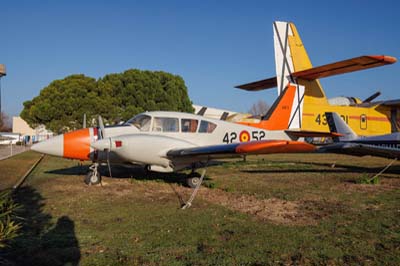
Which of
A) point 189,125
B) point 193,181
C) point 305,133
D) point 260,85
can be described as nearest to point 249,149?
point 193,181

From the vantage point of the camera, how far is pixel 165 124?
35.9 ft

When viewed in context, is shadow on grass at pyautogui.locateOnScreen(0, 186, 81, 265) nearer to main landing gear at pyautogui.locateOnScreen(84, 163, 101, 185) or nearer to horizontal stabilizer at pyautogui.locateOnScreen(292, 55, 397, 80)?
main landing gear at pyautogui.locateOnScreen(84, 163, 101, 185)

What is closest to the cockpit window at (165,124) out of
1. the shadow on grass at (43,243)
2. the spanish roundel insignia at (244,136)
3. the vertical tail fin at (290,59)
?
the spanish roundel insignia at (244,136)

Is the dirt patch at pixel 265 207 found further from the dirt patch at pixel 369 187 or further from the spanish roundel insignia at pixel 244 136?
the spanish roundel insignia at pixel 244 136

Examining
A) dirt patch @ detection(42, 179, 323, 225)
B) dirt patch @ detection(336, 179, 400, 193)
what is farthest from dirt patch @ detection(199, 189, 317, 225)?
dirt patch @ detection(336, 179, 400, 193)

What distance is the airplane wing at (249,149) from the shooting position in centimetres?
730

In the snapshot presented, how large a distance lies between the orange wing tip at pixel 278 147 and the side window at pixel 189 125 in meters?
3.76

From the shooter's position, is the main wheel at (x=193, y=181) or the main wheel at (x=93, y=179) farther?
the main wheel at (x=93, y=179)

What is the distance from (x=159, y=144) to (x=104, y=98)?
27321 mm

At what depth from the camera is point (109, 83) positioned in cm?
3847

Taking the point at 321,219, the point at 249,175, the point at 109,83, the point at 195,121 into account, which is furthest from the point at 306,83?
the point at 109,83

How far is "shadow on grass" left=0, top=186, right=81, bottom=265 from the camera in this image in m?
4.11

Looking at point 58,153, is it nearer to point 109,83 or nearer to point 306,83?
point 306,83

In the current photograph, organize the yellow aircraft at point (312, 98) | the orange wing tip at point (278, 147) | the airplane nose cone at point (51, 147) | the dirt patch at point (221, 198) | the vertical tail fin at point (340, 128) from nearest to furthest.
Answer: the dirt patch at point (221, 198) < the orange wing tip at point (278, 147) < the airplane nose cone at point (51, 147) < the vertical tail fin at point (340, 128) < the yellow aircraft at point (312, 98)
